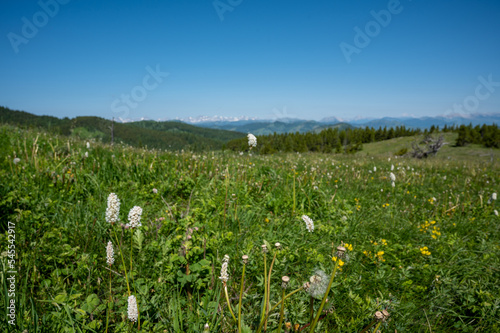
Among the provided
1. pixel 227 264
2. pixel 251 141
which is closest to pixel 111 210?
pixel 227 264

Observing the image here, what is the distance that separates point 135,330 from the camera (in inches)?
70.2

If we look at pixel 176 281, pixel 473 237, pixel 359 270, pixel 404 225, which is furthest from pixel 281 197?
pixel 473 237

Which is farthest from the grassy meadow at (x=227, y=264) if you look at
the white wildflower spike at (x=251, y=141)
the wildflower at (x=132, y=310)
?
the white wildflower spike at (x=251, y=141)

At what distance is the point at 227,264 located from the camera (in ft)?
5.27

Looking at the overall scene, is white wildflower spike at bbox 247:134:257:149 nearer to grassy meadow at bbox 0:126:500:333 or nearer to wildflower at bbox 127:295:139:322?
grassy meadow at bbox 0:126:500:333

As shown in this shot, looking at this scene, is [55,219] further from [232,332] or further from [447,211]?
[447,211]

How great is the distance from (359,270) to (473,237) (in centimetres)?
293

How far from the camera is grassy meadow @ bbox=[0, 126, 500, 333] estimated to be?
1869 millimetres

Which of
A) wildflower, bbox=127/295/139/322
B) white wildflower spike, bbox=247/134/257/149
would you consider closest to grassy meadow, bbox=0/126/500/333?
wildflower, bbox=127/295/139/322

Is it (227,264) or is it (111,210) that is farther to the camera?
(111,210)

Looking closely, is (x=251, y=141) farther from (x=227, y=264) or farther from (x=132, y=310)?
(x=132, y=310)

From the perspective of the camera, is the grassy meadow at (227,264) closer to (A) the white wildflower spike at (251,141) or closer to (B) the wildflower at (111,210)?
(B) the wildflower at (111,210)

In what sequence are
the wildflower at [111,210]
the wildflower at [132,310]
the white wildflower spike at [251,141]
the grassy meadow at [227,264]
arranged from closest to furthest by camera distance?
the wildflower at [132,310], the wildflower at [111,210], the grassy meadow at [227,264], the white wildflower spike at [251,141]

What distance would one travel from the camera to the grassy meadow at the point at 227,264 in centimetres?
187
